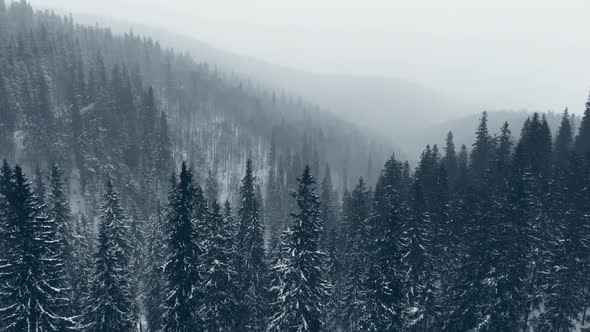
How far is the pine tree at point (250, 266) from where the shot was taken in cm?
3559

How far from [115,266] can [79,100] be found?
3768 inches

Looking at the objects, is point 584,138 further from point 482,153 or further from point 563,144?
point 482,153

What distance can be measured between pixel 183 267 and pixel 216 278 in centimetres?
399

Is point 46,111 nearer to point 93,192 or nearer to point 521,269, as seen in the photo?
point 93,192

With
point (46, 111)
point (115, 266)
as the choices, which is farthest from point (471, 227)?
point (46, 111)

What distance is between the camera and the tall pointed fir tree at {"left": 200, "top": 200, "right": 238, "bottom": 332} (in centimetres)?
3144

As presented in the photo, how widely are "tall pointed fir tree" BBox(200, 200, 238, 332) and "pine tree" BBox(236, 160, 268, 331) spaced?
295 centimetres

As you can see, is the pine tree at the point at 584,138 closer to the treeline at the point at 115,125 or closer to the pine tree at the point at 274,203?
the pine tree at the point at 274,203

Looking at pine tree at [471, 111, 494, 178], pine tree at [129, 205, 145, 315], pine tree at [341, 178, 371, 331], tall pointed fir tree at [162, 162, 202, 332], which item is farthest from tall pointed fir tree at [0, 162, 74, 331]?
pine tree at [471, 111, 494, 178]

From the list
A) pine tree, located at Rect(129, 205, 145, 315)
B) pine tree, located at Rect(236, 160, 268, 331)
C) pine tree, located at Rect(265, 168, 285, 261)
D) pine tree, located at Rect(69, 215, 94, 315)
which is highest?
pine tree, located at Rect(236, 160, 268, 331)

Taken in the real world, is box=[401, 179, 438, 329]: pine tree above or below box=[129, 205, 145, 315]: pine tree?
above

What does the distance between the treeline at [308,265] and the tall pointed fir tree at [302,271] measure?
0.09 metres

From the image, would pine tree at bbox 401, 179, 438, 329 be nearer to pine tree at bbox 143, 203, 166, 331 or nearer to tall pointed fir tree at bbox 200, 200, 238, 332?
tall pointed fir tree at bbox 200, 200, 238, 332

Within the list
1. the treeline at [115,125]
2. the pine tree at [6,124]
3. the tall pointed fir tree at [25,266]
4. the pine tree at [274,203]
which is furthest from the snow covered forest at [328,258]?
the pine tree at [6,124]
